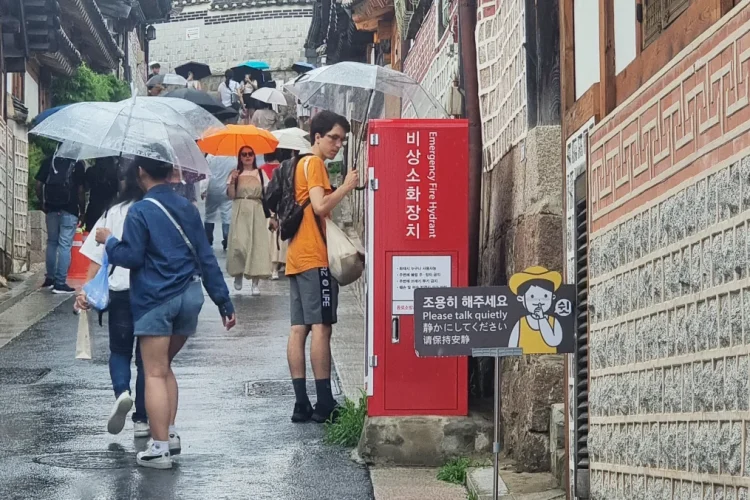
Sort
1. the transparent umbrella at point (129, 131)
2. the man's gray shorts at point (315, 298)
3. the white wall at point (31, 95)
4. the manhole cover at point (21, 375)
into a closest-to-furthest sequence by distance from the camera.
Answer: the transparent umbrella at point (129, 131) < the man's gray shorts at point (315, 298) < the manhole cover at point (21, 375) < the white wall at point (31, 95)

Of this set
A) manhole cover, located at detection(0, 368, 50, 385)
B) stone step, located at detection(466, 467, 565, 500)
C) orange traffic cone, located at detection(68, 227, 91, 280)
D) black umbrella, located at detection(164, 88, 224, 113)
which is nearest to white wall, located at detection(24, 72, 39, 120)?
black umbrella, located at detection(164, 88, 224, 113)

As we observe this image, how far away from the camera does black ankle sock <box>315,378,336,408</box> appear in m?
9.48

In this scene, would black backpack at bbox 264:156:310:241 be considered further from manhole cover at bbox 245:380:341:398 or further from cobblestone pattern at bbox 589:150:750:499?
cobblestone pattern at bbox 589:150:750:499

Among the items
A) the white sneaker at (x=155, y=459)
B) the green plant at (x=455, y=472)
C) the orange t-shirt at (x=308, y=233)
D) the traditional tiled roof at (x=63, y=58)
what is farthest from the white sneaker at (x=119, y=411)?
the traditional tiled roof at (x=63, y=58)

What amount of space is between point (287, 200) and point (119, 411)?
193 cm

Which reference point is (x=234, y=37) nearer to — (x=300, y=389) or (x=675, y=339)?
(x=300, y=389)

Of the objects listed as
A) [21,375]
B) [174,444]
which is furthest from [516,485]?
[21,375]

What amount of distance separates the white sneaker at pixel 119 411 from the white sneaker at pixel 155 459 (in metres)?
0.29

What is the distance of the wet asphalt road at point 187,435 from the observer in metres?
7.72

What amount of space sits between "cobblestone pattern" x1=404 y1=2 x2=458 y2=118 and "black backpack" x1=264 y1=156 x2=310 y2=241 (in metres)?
1.97

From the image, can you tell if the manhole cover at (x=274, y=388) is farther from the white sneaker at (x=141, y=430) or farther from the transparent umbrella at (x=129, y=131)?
the transparent umbrella at (x=129, y=131)

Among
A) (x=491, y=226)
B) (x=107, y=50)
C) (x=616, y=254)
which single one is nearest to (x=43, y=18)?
(x=107, y=50)

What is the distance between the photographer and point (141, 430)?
9.20 meters

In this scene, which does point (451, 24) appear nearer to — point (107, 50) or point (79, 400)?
point (79, 400)
